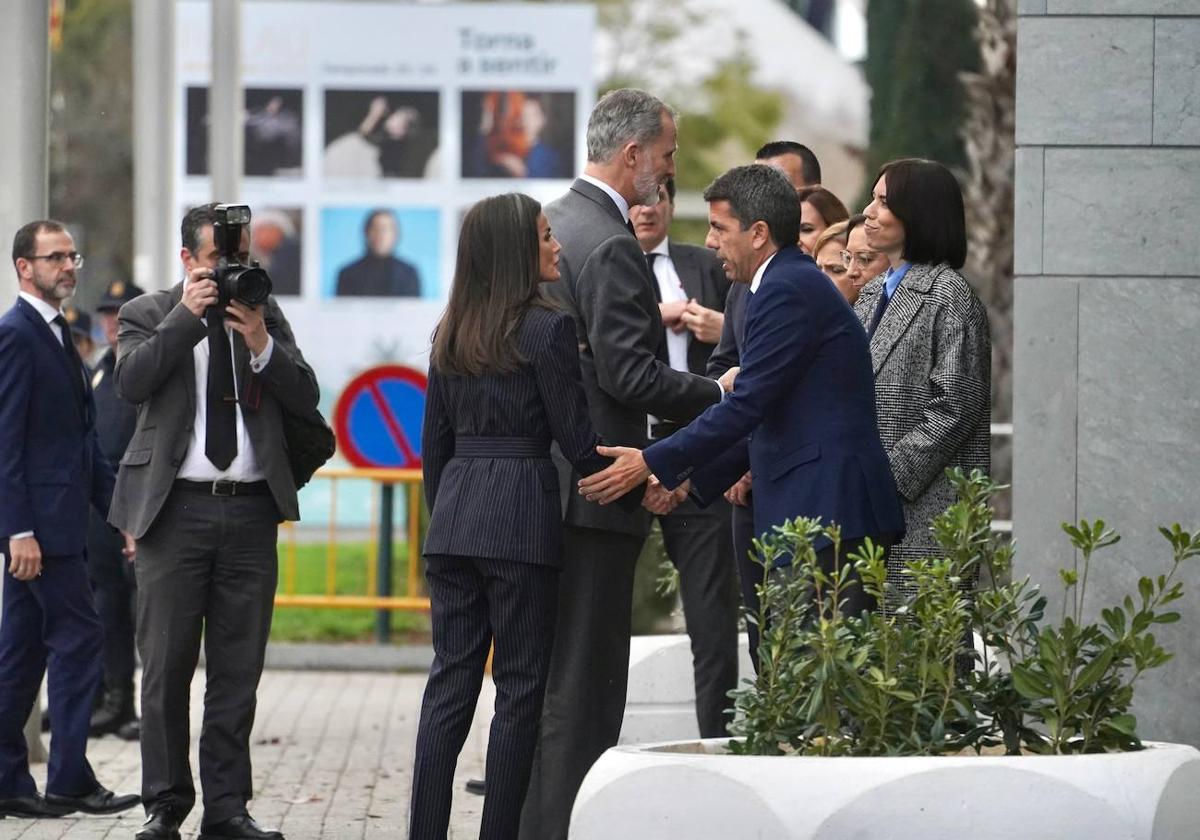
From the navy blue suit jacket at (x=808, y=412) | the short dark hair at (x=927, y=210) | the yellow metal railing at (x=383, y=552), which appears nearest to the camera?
the navy blue suit jacket at (x=808, y=412)

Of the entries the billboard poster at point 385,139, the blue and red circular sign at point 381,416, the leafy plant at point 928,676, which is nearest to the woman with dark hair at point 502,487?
the leafy plant at point 928,676

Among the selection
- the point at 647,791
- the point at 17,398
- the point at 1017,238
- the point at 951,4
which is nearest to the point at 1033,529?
the point at 1017,238

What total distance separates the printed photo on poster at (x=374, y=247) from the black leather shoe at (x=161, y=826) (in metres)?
10.7

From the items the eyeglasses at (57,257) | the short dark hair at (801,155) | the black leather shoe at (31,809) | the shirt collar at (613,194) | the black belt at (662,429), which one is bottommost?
the black leather shoe at (31,809)

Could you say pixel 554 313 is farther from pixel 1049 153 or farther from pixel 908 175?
pixel 1049 153

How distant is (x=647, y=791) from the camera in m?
5.18

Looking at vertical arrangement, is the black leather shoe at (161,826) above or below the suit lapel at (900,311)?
below

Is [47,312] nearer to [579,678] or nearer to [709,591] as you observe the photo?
[709,591]

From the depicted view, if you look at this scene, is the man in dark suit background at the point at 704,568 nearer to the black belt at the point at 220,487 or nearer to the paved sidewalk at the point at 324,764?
the paved sidewalk at the point at 324,764

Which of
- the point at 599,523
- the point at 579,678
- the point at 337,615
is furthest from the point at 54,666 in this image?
the point at 337,615

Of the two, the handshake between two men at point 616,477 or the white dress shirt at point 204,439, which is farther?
the white dress shirt at point 204,439

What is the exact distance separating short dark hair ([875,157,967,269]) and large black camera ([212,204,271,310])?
2.15m

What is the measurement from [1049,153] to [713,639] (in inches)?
84.7

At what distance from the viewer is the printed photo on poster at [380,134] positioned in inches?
706
